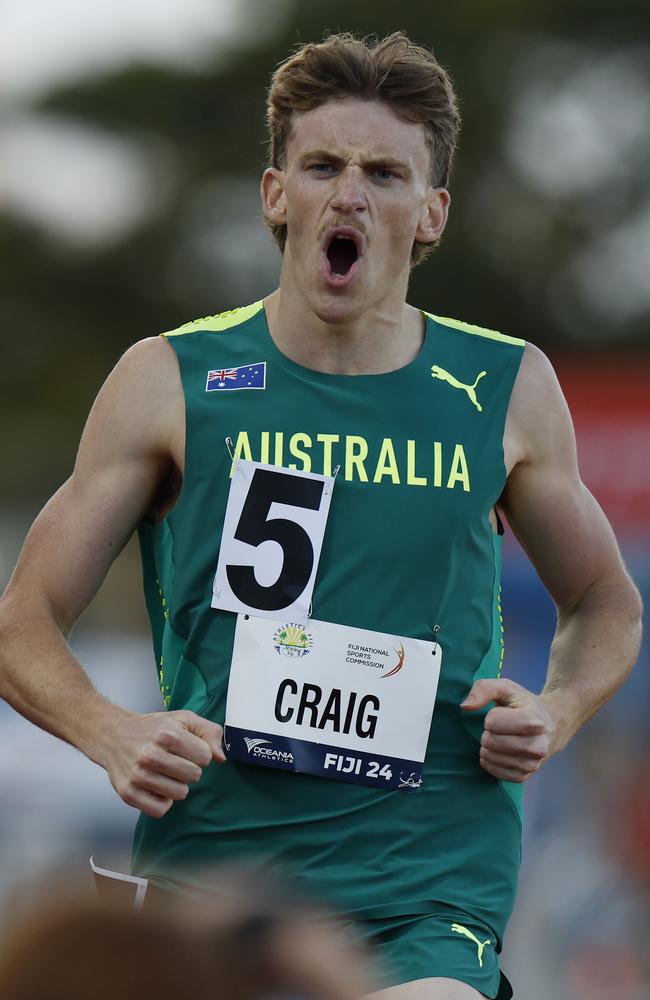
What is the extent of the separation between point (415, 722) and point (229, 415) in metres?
0.84

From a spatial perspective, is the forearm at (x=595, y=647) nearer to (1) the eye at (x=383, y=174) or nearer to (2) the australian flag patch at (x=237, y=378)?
(2) the australian flag patch at (x=237, y=378)

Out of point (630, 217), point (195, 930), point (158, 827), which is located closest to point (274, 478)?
point (158, 827)

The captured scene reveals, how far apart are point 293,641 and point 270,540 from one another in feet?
0.81

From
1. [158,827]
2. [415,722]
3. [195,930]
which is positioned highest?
[195,930]

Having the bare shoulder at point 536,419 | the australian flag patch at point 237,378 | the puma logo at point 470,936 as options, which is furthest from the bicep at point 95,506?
the puma logo at point 470,936

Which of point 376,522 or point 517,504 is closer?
point 376,522

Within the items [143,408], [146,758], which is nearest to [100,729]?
[146,758]

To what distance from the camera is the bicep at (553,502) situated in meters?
4.12

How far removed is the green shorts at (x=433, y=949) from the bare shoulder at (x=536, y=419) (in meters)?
1.11

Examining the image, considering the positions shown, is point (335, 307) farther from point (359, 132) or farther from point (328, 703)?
point (328, 703)

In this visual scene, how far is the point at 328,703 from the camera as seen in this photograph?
12.2 ft

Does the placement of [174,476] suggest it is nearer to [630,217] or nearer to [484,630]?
[484,630]

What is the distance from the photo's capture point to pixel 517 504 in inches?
164

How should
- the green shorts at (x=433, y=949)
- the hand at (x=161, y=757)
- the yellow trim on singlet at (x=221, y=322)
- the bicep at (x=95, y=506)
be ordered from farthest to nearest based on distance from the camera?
the yellow trim on singlet at (x=221, y=322) → the bicep at (x=95, y=506) → the green shorts at (x=433, y=949) → the hand at (x=161, y=757)
